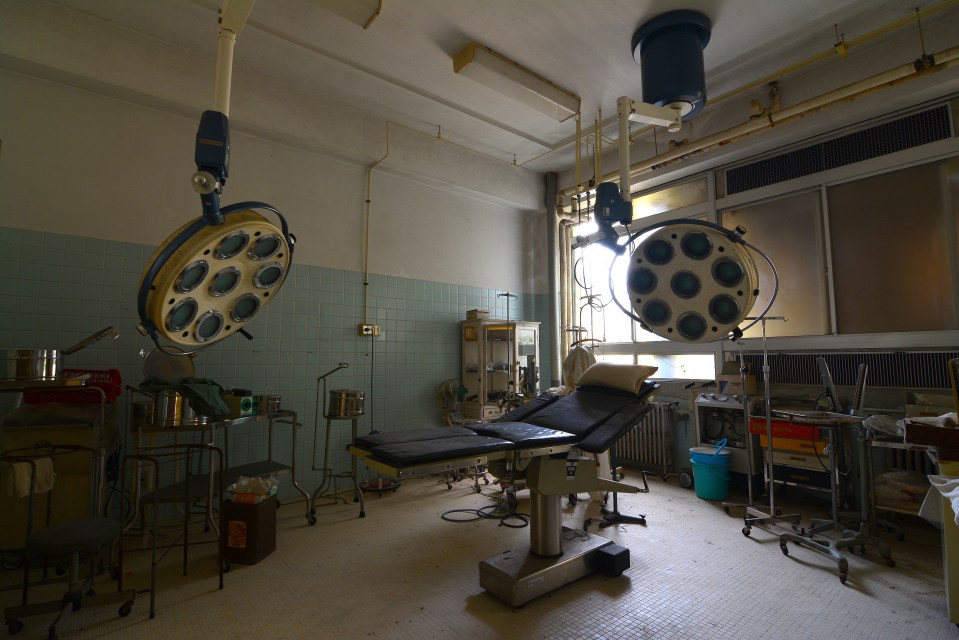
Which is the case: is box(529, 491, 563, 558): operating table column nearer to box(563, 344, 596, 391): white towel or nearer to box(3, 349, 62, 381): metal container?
box(563, 344, 596, 391): white towel

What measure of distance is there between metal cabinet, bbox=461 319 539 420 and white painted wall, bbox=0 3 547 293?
76cm

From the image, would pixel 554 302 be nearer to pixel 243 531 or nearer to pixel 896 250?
pixel 896 250

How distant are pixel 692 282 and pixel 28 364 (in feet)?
10.7

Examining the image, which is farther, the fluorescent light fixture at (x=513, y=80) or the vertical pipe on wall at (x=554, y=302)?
the vertical pipe on wall at (x=554, y=302)

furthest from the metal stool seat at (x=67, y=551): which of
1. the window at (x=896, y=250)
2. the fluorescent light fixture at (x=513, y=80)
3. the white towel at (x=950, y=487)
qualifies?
the window at (x=896, y=250)

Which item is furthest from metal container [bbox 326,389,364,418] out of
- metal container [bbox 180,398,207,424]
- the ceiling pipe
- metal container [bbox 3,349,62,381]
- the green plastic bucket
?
the green plastic bucket

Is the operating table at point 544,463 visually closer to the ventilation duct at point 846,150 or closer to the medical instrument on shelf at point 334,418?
the medical instrument on shelf at point 334,418

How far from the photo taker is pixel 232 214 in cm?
158

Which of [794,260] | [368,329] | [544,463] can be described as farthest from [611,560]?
[794,260]

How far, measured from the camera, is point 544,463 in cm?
249

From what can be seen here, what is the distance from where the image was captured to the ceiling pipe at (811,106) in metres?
3.11

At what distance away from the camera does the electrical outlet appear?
4527mm

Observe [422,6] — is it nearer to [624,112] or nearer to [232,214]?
[624,112]

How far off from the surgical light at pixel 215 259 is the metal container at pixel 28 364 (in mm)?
1457
